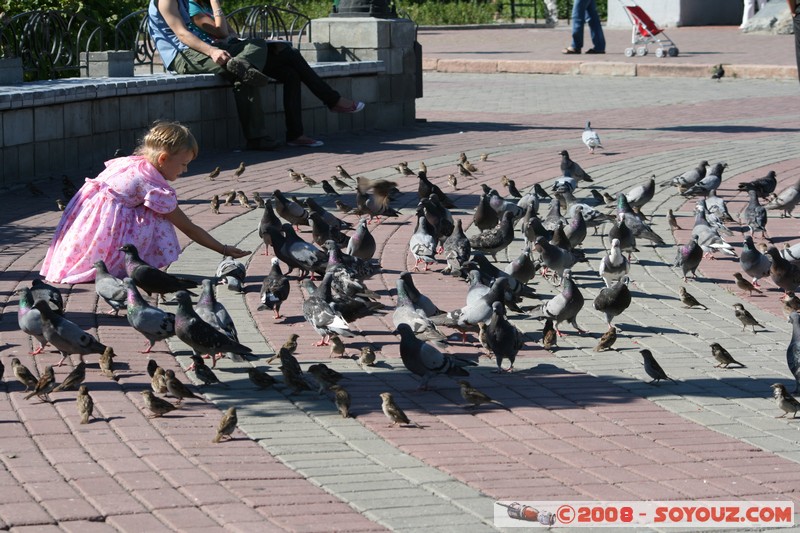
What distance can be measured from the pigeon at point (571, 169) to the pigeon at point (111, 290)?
585 cm

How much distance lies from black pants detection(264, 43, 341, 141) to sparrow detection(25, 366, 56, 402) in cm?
936

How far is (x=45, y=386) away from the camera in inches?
253

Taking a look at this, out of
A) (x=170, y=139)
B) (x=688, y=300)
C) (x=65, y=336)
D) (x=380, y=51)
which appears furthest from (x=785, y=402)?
(x=380, y=51)

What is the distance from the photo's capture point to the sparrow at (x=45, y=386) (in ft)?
21.1

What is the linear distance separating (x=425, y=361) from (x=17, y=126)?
6.94 metres

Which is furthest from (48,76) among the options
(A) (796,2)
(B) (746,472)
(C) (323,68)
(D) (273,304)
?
(B) (746,472)

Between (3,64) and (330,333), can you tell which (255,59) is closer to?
(3,64)

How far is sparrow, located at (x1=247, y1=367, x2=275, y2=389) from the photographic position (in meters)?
6.79

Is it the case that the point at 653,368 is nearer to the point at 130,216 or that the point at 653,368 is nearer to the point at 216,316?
the point at 216,316

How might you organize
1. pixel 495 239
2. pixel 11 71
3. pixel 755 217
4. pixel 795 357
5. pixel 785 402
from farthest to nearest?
pixel 11 71 → pixel 755 217 → pixel 495 239 → pixel 795 357 → pixel 785 402

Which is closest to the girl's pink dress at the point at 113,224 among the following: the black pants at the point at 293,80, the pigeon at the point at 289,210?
the pigeon at the point at 289,210

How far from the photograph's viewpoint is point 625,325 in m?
8.44

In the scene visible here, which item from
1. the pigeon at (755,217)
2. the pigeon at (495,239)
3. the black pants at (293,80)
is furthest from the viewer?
the black pants at (293,80)

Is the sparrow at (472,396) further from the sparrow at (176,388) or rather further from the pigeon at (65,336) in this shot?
the pigeon at (65,336)
